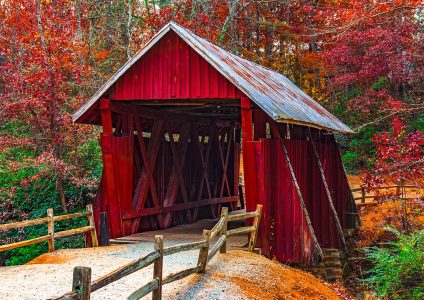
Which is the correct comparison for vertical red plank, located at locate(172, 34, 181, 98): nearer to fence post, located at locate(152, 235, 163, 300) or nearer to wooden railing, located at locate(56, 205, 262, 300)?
wooden railing, located at locate(56, 205, 262, 300)

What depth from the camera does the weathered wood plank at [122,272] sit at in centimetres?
544

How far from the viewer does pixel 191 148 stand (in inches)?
639

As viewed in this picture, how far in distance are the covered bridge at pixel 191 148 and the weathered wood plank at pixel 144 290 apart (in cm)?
434

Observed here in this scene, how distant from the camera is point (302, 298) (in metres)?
9.04

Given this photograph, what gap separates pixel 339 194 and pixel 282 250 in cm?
621

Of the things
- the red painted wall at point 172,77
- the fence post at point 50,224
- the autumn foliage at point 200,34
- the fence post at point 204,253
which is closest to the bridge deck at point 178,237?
the fence post at point 50,224

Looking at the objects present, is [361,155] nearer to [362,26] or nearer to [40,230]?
[362,26]

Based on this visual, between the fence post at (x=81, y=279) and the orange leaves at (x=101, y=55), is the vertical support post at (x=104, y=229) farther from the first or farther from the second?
the orange leaves at (x=101, y=55)

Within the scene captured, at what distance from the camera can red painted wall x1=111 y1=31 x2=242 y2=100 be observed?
37.8 ft

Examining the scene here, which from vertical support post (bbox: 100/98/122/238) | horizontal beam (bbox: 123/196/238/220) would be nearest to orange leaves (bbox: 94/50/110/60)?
horizontal beam (bbox: 123/196/238/220)

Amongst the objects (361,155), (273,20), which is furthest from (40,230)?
(273,20)

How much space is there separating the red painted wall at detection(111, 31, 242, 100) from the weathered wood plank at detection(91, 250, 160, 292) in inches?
202

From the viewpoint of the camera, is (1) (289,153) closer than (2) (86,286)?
No

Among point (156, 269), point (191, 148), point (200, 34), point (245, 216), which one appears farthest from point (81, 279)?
point (200, 34)
